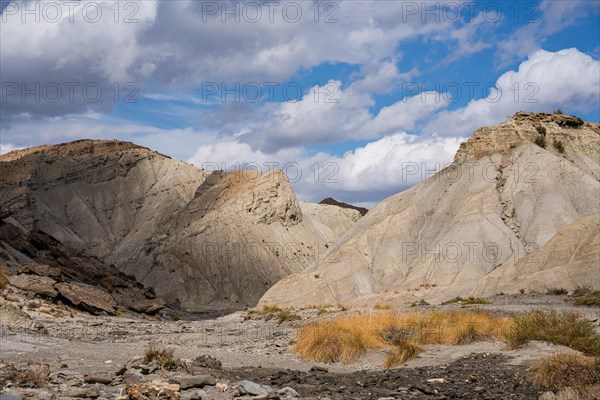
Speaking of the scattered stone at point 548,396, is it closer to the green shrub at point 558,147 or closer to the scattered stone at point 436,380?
the scattered stone at point 436,380

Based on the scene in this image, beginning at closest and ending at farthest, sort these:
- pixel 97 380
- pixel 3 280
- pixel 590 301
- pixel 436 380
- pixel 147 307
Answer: pixel 97 380
pixel 436 380
pixel 590 301
pixel 3 280
pixel 147 307

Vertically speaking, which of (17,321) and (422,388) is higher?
(17,321)

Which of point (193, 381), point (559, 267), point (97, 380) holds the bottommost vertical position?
point (193, 381)

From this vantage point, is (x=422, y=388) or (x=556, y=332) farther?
(x=556, y=332)

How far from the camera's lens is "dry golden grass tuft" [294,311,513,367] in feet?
58.6

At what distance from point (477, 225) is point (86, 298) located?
32.2 metres

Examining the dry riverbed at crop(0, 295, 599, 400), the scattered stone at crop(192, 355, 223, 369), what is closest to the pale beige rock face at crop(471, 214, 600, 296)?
the dry riverbed at crop(0, 295, 599, 400)

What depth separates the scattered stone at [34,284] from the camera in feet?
123

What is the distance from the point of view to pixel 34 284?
125ft

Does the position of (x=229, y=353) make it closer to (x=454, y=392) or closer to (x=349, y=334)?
(x=349, y=334)

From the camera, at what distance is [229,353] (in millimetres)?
20156

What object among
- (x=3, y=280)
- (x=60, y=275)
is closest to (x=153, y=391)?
(x=3, y=280)

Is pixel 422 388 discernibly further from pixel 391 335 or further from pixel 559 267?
pixel 559 267

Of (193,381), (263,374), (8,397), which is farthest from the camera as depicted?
(263,374)
